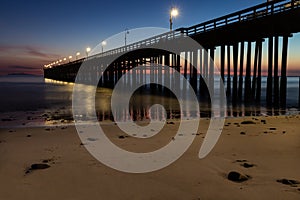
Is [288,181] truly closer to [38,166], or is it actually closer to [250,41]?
[38,166]

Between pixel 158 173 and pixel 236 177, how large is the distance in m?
1.07

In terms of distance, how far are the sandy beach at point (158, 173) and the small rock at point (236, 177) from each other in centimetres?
5

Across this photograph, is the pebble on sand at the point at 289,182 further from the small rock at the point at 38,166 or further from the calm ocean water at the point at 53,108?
the calm ocean water at the point at 53,108

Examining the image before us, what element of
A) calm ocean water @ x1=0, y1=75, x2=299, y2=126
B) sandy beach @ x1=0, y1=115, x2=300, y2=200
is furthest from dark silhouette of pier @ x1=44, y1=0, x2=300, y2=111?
sandy beach @ x1=0, y1=115, x2=300, y2=200

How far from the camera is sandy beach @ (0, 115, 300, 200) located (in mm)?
3419

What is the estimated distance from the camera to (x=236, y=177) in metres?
3.81

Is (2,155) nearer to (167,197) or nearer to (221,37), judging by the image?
(167,197)

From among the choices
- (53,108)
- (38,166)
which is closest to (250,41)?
(53,108)

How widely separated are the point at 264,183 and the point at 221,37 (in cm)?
1893

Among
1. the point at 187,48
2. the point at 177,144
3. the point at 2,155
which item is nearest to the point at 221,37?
the point at 187,48

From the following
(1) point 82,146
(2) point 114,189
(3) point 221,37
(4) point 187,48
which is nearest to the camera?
(2) point 114,189

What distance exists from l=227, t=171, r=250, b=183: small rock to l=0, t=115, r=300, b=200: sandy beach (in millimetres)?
54

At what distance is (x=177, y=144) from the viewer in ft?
19.7

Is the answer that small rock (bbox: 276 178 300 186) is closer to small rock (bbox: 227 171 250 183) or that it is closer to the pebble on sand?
the pebble on sand
